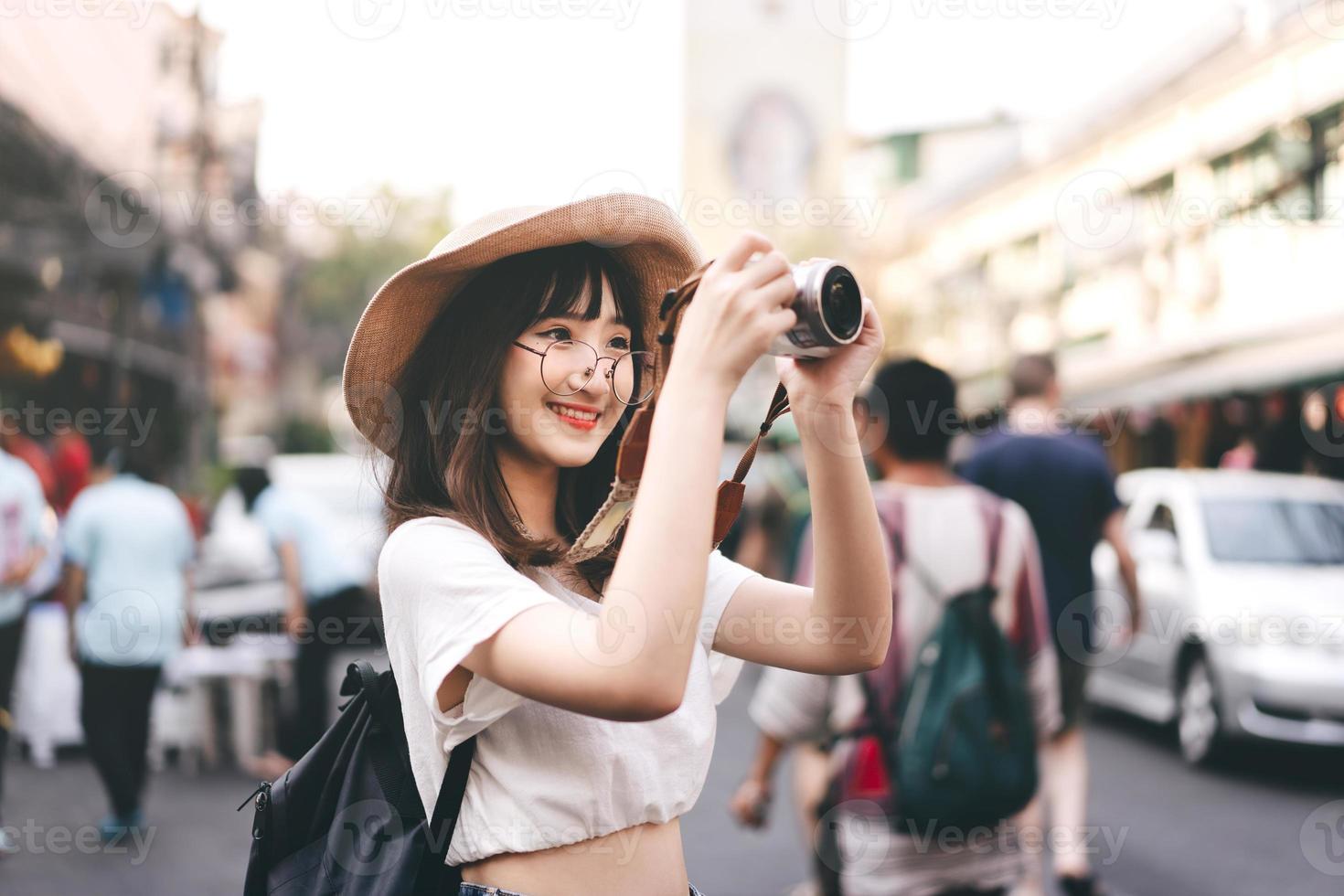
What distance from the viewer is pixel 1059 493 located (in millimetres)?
4914

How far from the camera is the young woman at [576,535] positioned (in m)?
1.27

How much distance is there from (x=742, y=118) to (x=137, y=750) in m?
55.3

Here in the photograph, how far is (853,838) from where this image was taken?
9.29 feet

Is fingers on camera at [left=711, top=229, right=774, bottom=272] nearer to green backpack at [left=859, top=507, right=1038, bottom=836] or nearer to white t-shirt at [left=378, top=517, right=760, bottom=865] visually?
white t-shirt at [left=378, top=517, right=760, bottom=865]

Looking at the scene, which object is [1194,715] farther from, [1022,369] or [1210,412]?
[1210,412]

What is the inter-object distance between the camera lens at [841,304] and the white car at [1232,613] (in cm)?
571

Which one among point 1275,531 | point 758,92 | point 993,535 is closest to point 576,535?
point 993,535

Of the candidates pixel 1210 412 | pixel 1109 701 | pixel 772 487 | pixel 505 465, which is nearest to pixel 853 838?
pixel 505 465

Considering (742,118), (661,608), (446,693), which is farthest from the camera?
(742,118)

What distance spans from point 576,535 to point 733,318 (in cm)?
62

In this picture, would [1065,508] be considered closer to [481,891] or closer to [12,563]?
[481,891]

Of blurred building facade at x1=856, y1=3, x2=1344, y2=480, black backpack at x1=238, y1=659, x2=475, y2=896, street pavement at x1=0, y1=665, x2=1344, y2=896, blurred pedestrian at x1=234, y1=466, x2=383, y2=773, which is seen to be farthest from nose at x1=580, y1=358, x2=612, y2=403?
blurred building facade at x1=856, y1=3, x2=1344, y2=480

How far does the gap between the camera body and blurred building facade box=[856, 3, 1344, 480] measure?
11.3 metres

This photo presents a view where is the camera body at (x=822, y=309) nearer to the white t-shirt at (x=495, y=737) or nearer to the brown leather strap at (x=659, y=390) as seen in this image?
the brown leather strap at (x=659, y=390)
